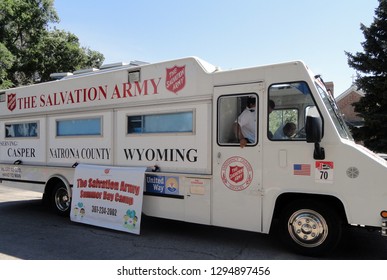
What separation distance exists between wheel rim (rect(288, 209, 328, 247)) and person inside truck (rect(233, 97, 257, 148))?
1.26m

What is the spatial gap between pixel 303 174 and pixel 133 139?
307cm

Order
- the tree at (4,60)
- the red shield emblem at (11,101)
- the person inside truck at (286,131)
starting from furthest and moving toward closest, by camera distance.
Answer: the tree at (4,60) < the red shield emblem at (11,101) < the person inside truck at (286,131)

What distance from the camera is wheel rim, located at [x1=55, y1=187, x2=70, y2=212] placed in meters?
7.48

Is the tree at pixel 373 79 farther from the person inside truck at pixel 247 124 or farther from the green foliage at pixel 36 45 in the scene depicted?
the green foliage at pixel 36 45

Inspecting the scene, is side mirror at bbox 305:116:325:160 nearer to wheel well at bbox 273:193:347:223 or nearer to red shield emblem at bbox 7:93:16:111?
wheel well at bbox 273:193:347:223

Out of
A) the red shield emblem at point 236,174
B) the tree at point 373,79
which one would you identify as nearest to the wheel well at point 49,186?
the red shield emblem at point 236,174

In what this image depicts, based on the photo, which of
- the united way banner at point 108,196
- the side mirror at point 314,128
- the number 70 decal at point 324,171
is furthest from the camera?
the united way banner at point 108,196

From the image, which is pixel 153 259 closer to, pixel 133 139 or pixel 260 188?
pixel 260 188

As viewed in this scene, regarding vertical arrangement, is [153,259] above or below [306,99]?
below

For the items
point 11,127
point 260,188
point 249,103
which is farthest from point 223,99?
point 11,127

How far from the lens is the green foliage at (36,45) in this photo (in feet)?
66.7

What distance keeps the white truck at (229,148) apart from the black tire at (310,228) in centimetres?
1

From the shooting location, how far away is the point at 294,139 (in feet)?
15.9

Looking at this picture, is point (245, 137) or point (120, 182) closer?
point (245, 137)
